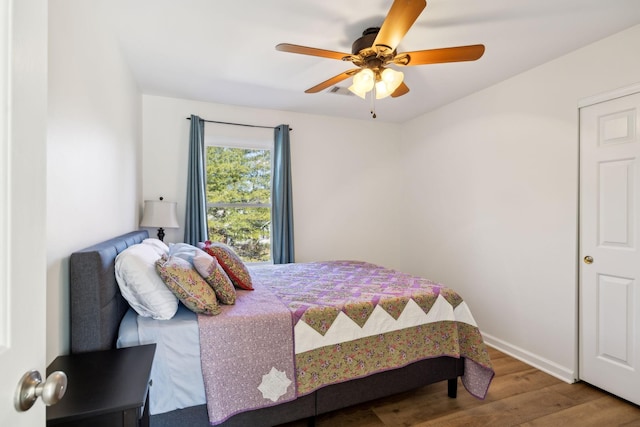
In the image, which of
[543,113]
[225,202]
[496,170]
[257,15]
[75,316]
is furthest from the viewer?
[225,202]

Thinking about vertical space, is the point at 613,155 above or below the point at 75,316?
above

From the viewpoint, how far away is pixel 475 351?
215 cm

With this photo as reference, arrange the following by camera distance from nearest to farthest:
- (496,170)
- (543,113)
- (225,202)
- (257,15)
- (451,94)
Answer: (257,15)
(543,113)
(496,170)
(451,94)
(225,202)

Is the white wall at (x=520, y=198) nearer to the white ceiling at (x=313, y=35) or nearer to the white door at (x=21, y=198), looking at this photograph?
the white ceiling at (x=313, y=35)

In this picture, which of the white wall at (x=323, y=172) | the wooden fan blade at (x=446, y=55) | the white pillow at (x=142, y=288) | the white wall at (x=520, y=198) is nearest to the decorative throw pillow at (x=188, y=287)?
the white pillow at (x=142, y=288)

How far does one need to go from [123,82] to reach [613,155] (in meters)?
3.79

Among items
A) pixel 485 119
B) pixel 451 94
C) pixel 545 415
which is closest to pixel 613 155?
pixel 485 119

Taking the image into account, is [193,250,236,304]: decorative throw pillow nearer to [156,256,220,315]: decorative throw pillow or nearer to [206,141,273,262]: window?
[156,256,220,315]: decorative throw pillow

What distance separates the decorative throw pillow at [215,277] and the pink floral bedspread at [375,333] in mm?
367

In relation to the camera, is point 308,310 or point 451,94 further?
point 451,94

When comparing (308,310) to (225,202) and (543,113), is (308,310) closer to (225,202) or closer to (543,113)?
(225,202)

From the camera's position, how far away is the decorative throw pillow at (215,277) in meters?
1.83

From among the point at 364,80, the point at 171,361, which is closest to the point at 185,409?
the point at 171,361

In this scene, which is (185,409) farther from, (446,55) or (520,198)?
(520,198)
